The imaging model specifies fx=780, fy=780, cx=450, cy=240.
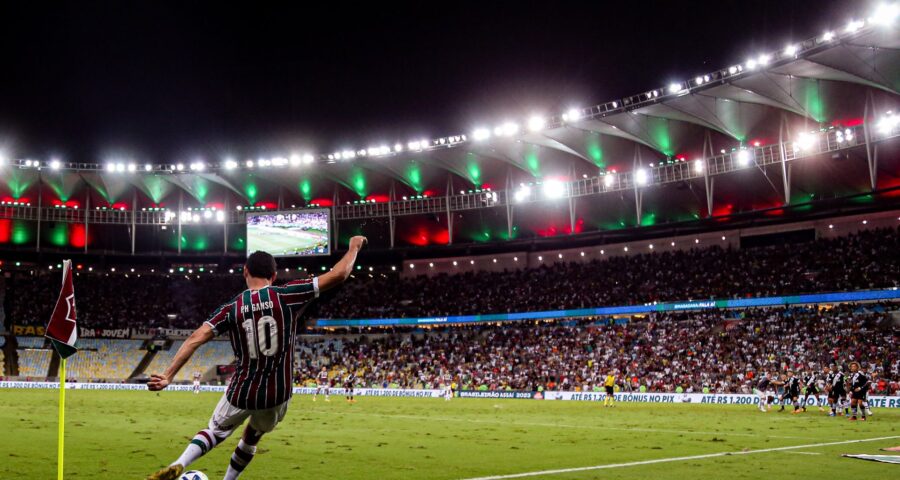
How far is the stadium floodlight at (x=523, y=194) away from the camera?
61.2m

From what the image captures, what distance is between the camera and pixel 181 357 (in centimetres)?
689

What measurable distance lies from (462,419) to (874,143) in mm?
33031

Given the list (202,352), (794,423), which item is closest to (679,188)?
(794,423)

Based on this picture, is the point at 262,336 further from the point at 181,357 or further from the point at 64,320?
the point at 64,320

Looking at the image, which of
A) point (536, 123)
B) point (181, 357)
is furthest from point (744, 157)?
point (181, 357)

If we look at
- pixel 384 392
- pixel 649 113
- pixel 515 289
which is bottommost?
pixel 384 392

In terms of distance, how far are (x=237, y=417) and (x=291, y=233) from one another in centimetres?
5632

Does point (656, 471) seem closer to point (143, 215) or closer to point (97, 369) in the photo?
point (97, 369)

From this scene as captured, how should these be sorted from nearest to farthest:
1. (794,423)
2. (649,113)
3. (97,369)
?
(794,423)
(649,113)
(97,369)

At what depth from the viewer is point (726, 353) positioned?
46094mm

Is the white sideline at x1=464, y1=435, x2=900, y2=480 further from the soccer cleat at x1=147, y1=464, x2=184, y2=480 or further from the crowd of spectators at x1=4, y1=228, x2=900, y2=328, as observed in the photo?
the crowd of spectators at x1=4, y1=228, x2=900, y2=328

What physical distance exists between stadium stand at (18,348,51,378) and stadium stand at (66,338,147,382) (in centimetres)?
184

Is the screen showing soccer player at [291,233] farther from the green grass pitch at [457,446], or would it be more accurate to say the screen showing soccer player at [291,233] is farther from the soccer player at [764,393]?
the soccer player at [764,393]

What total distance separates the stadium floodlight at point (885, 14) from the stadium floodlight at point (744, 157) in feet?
46.3
